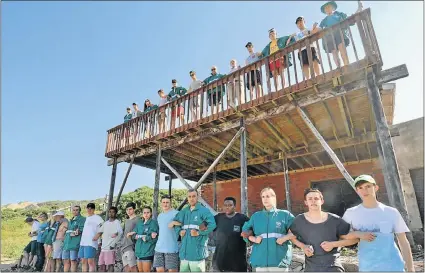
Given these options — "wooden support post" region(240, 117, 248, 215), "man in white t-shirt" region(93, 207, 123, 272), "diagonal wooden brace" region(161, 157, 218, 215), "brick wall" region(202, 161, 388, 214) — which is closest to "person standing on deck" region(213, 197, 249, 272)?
"wooden support post" region(240, 117, 248, 215)

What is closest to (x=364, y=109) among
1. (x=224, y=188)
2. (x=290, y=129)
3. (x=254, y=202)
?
(x=290, y=129)

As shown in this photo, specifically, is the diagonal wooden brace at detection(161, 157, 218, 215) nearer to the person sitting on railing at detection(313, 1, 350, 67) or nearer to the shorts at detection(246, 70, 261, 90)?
the shorts at detection(246, 70, 261, 90)

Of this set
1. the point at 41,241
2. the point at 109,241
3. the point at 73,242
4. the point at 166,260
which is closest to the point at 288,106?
the point at 166,260

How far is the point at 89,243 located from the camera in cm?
557

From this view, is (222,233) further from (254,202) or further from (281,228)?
(254,202)

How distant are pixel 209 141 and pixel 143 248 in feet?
12.8

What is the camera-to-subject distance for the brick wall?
9188mm

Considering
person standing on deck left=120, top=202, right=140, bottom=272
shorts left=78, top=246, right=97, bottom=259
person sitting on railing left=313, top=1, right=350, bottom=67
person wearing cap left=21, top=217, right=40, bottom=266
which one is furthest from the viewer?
person wearing cap left=21, top=217, right=40, bottom=266

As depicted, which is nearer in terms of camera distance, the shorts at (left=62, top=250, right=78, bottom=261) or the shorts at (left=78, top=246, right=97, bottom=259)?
the shorts at (left=78, top=246, right=97, bottom=259)

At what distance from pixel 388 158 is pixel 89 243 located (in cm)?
581

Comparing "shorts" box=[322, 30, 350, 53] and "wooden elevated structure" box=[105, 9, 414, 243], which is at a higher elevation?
"shorts" box=[322, 30, 350, 53]

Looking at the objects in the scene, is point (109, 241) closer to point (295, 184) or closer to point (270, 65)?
point (270, 65)

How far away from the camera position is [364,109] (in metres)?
5.92

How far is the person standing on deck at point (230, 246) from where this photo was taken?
3.46m
